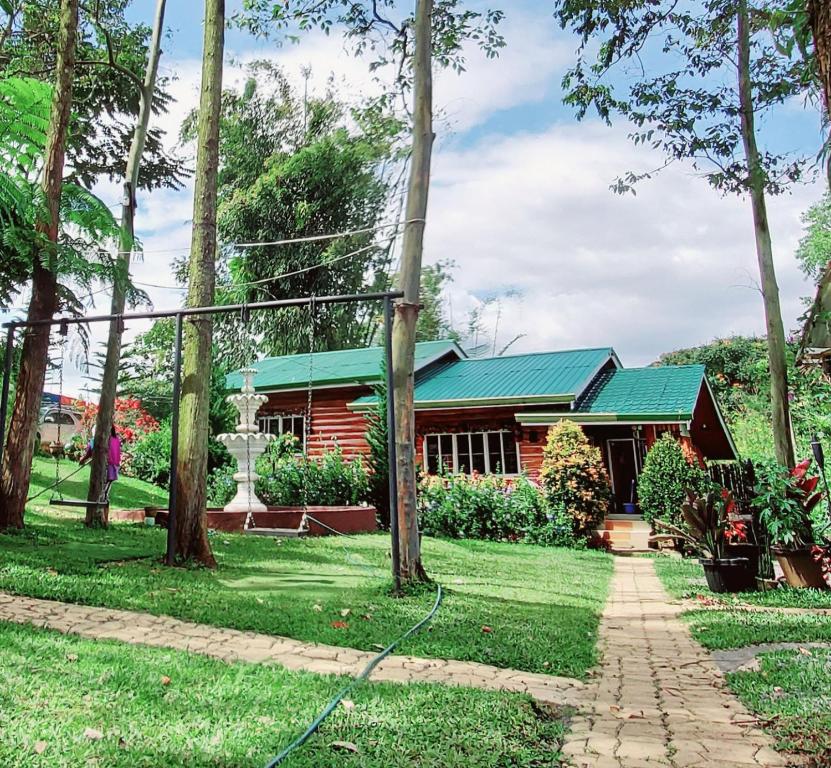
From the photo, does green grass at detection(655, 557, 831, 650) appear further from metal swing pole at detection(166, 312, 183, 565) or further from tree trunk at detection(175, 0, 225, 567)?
metal swing pole at detection(166, 312, 183, 565)

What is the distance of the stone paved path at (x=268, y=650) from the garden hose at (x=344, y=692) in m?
0.05

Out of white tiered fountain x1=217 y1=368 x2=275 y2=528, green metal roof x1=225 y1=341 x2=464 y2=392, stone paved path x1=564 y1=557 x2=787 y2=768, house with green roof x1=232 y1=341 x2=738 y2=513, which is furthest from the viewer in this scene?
green metal roof x1=225 y1=341 x2=464 y2=392

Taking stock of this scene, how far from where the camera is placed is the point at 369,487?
1479cm

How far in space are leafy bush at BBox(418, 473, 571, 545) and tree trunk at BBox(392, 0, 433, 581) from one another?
25.1ft

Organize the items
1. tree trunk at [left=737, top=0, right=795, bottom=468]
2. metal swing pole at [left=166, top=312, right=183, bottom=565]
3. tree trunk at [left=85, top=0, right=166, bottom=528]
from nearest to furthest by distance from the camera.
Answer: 1. metal swing pole at [left=166, top=312, right=183, bottom=565]
2. tree trunk at [left=85, top=0, right=166, bottom=528]
3. tree trunk at [left=737, top=0, right=795, bottom=468]

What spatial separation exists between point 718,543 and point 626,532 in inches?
283

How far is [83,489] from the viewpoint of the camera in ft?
48.5

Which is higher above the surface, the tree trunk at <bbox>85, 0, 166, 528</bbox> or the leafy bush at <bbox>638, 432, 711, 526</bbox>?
the tree trunk at <bbox>85, 0, 166, 528</bbox>

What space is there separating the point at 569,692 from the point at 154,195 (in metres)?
16.5

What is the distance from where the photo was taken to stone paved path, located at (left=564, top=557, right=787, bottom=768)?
9.76ft

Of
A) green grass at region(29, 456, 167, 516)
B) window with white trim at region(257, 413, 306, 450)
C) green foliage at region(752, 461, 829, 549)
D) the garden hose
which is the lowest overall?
the garden hose

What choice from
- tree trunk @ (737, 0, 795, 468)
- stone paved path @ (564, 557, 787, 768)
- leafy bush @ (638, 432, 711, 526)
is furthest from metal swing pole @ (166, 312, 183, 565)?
leafy bush @ (638, 432, 711, 526)

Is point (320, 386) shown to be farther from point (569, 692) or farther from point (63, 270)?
point (569, 692)

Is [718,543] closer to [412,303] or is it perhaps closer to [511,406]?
[412,303]
